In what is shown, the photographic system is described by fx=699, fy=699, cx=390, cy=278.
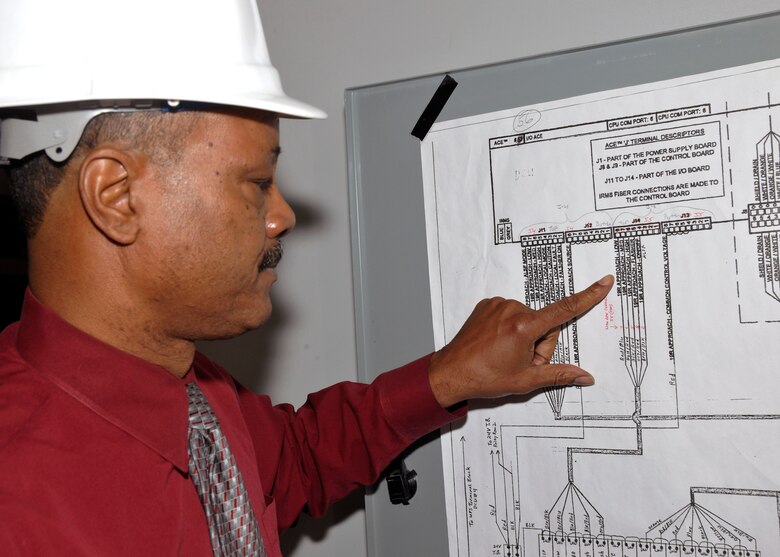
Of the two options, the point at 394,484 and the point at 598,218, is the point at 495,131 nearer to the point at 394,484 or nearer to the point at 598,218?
the point at 598,218

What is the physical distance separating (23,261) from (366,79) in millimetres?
1114

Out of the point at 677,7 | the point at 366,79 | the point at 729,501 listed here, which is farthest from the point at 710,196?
the point at 366,79

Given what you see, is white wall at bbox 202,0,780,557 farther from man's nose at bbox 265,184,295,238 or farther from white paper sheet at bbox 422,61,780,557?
man's nose at bbox 265,184,295,238

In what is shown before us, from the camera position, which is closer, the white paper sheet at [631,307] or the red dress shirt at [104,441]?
the red dress shirt at [104,441]

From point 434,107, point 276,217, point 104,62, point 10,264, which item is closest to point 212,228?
point 276,217

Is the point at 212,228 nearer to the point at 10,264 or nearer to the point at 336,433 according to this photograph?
the point at 336,433

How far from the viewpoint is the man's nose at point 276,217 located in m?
0.85

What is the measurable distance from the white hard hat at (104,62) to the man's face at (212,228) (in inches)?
1.9

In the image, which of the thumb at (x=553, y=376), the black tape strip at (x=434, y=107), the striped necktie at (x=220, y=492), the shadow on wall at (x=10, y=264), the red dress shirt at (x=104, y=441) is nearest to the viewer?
the red dress shirt at (x=104, y=441)

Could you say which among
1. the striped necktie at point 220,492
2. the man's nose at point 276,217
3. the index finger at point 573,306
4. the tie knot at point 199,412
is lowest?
the striped necktie at point 220,492

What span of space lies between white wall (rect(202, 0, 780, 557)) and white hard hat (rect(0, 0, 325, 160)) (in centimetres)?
42

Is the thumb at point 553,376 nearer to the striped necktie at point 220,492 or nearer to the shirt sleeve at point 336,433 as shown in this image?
the shirt sleeve at point 336,433

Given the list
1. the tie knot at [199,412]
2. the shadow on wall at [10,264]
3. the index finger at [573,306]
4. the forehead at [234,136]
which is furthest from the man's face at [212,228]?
the shadow on wall at [10,264]

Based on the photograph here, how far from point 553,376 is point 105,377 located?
1.84 feet
